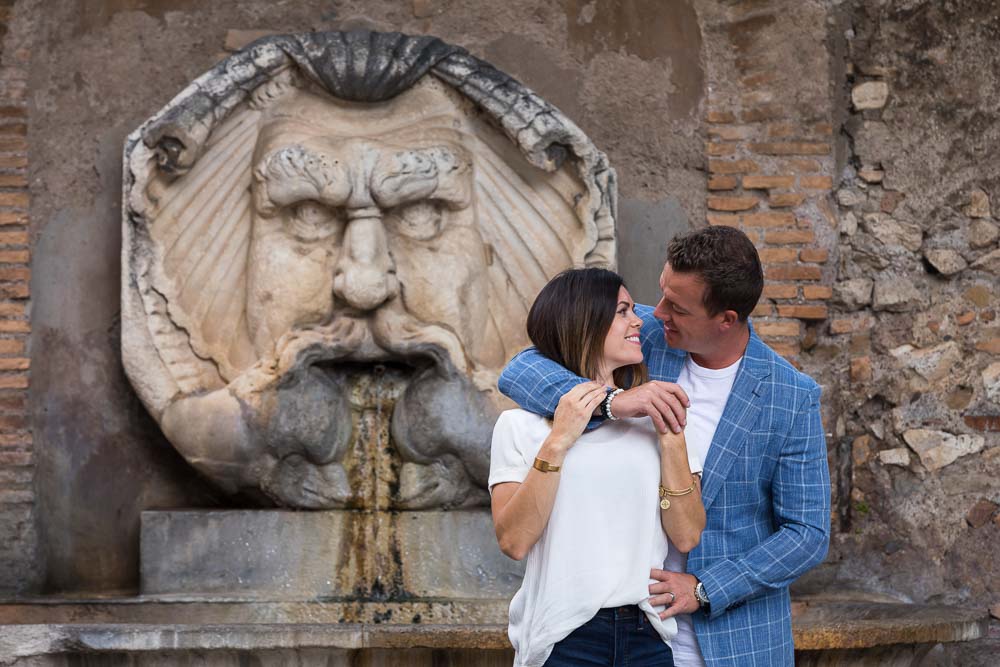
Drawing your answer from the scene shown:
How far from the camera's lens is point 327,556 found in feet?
15.1

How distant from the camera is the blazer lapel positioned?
8.35 feet

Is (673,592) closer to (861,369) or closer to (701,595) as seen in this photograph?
(701,595)

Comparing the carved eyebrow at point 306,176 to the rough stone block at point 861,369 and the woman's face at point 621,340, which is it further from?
the woman's face at point 621,340

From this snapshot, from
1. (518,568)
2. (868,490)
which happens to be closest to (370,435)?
(518,568)

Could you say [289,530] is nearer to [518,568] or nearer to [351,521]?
[351,521]

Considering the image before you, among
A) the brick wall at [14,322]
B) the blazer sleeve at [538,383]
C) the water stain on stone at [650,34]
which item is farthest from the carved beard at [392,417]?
the blazer sleeve at [538,383]

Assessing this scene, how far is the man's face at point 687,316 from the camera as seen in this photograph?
8.43 feet

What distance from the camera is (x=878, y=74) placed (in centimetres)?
507

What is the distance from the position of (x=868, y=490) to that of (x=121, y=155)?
271 centimetres

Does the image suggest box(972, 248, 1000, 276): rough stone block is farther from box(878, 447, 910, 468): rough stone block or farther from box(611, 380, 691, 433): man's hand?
box(611, 380, 691, 433): man's hand

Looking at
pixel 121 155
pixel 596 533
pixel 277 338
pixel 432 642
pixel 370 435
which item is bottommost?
pixel 432 642

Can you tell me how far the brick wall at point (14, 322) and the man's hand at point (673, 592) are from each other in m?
2.90

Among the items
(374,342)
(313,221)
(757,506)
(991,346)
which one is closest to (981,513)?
(991,346)

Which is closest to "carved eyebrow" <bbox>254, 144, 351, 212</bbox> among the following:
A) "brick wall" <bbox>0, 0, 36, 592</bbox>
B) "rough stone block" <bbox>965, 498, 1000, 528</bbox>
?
"brick wall" <bbox>0, 0, 36, 592</bbox>
